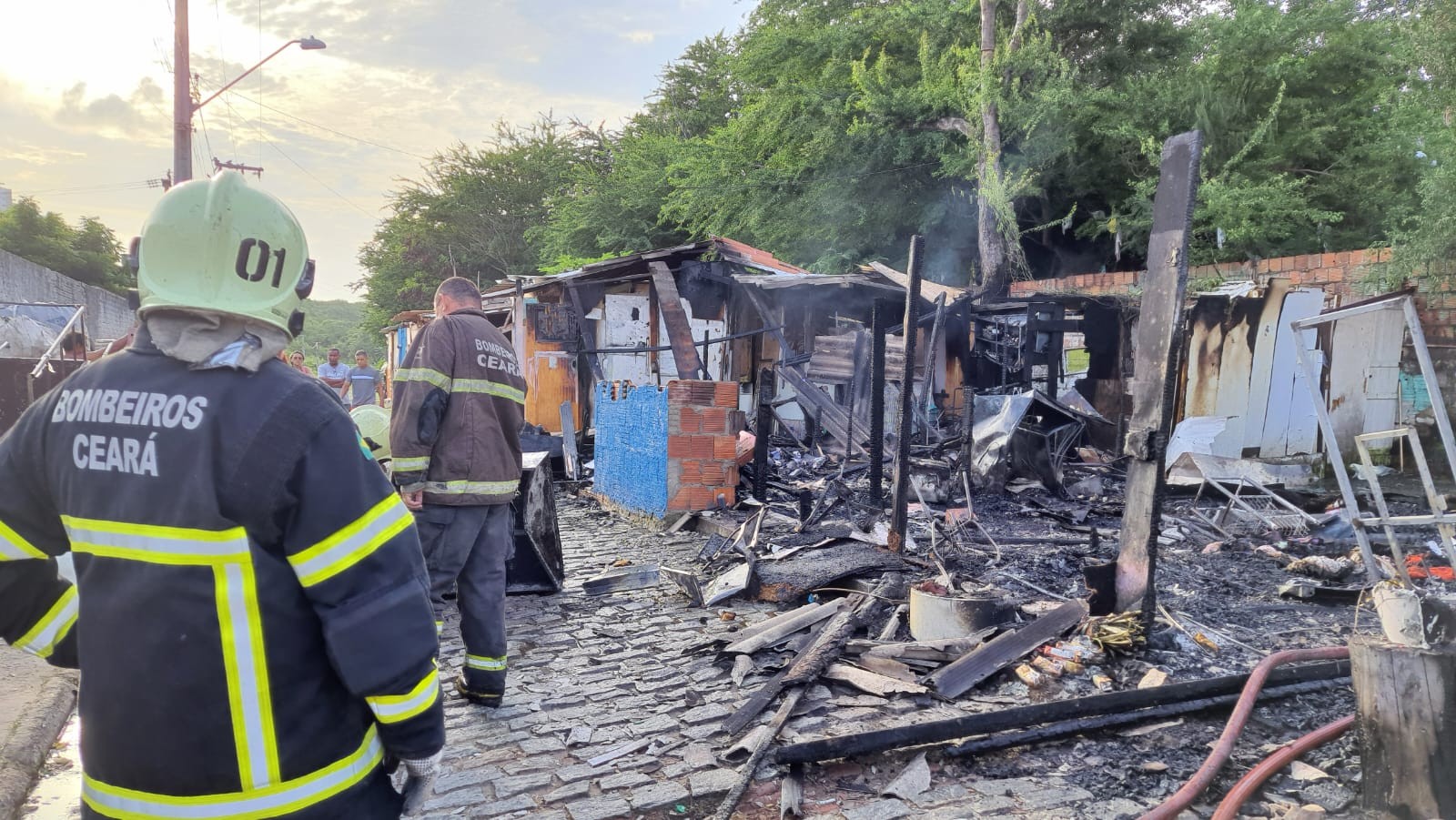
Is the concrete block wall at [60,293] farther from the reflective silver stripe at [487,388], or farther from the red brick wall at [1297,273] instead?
the red brick wall at [1297,273]

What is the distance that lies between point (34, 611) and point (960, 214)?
18248 millimetres

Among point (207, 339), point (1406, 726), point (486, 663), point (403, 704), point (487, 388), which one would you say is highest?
point (207, 339)

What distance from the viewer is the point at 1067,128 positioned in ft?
49.9

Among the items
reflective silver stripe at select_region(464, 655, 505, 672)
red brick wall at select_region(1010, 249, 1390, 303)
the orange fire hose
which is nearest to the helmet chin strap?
reflective silver stripe at select_region(464, 655, 505, 672)

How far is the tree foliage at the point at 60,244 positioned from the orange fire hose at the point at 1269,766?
42700mm

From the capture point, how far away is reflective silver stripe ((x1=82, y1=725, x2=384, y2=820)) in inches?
53.5

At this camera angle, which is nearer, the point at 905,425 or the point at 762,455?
the point at 905,425

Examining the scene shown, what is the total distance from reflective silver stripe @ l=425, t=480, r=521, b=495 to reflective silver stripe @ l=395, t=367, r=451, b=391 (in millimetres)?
462

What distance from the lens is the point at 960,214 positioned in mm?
17797

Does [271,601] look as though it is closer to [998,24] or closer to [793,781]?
[793,781]

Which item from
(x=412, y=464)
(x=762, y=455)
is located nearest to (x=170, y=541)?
(x=412, y=464)

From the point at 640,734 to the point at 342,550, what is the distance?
98.3 inches

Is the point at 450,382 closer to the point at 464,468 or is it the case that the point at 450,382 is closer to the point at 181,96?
the point at 464,468

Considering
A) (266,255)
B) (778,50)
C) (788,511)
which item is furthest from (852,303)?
(266,255)
